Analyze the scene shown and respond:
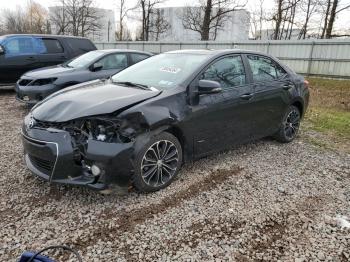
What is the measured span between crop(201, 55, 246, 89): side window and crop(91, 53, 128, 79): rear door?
397cm

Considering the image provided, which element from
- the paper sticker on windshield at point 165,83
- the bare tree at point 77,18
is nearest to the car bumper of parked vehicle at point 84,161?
the paper sticker on windshield at point 165,83

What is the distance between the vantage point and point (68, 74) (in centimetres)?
725

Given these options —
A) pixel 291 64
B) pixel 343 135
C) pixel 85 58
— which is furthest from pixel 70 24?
pixel 343 135

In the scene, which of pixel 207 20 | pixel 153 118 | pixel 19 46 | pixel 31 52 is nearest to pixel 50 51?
pixel 31 52

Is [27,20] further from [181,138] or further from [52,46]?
[181,138]

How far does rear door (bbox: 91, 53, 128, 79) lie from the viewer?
307 inches

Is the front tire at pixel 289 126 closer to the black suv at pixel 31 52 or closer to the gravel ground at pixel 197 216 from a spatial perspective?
the gravel ground at pixel 197 216

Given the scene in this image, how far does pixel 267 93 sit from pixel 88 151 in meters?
2.93

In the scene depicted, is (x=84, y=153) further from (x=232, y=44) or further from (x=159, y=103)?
(x=232, y=44)

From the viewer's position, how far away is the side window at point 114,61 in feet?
26.5

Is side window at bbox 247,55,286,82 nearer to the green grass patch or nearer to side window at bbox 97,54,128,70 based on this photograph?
the green grass patch

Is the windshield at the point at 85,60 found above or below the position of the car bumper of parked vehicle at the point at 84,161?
above

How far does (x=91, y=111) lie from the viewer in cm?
332

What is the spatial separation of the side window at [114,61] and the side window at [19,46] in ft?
10.0
